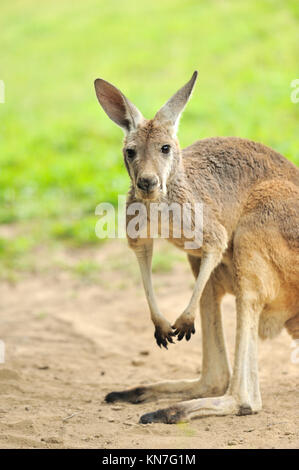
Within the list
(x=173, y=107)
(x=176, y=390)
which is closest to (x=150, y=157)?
(x=173, y=107)

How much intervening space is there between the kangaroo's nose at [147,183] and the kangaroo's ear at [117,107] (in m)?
0.48

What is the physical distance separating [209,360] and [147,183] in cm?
132

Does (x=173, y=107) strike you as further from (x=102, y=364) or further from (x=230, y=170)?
(x=102, y=364)

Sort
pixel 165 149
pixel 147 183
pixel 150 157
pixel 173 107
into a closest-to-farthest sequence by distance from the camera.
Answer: pixel 147 183 < pixel 150 157 < pixel 165 149 < pixel 173 107

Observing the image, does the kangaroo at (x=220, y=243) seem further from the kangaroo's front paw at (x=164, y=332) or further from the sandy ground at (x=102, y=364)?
the sandy ground at (x=102, y=364)

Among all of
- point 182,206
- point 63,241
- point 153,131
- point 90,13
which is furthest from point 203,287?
point 90,13

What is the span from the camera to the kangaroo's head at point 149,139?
144 inches

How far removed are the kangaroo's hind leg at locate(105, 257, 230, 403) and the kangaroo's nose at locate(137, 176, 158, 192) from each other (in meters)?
0.83

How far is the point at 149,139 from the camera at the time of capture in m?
3.80

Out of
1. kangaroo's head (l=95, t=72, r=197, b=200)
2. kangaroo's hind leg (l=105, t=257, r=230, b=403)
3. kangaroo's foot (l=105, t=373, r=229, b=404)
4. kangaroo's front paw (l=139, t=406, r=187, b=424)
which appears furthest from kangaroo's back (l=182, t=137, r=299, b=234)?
kangaroo's front paw (l=139, t=406, r=187, b=424)

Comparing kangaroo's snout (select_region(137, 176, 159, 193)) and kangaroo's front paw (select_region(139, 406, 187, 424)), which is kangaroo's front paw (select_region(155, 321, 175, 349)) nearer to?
kangaroo's front paw (select_region(139, 406, 187, 424))

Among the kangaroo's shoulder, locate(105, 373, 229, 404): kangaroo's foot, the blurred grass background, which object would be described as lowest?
locate(105, 373, 229, 404): kangaroo's foot

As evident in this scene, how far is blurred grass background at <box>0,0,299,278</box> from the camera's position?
8.43 metres
